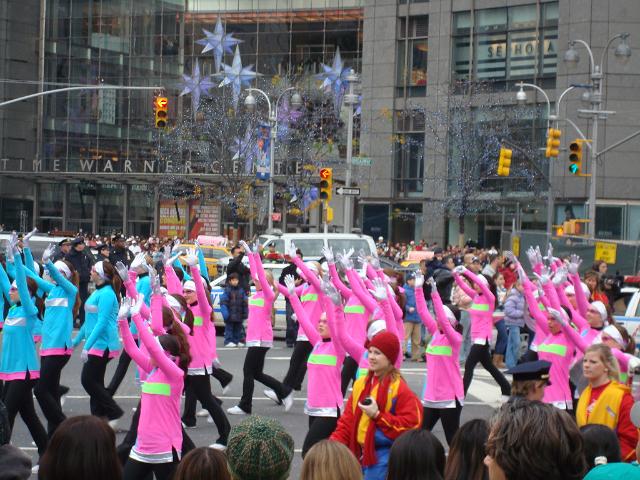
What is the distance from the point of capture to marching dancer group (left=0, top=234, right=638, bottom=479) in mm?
7250

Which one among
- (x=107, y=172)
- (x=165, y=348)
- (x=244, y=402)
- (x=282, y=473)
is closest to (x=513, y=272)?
(x=244, y=402)

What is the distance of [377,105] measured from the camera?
52.0 meters

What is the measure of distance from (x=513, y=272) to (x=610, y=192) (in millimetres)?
27505

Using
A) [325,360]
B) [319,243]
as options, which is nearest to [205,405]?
[325,360]

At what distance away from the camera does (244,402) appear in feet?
43.2

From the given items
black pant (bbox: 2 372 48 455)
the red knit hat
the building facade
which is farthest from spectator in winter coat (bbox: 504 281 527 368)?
the building facade

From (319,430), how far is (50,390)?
3.22 meters

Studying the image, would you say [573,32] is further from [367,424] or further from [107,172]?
[367,424]

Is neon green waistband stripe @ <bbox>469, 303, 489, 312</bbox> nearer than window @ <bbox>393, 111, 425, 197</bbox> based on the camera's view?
Yes

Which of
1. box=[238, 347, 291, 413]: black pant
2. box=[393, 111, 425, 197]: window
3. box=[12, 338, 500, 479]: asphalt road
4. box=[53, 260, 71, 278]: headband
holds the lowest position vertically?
box=[12, 338, 500, 479]: asphalt road

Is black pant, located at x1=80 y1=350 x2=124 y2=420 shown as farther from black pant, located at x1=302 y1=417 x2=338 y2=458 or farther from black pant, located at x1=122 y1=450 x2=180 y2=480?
black pant, located at x1=122 y1=450 x2=180 y2=480

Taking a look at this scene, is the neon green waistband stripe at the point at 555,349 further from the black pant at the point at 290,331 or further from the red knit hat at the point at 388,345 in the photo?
the black pant at the point at 290,331

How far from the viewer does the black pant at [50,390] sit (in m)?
10.8

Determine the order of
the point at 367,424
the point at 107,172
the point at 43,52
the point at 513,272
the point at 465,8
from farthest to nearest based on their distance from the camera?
the point at 43,52 → the point at 107,172 → the point at 465,8 → the point at 513,272 → the point at 367,424
